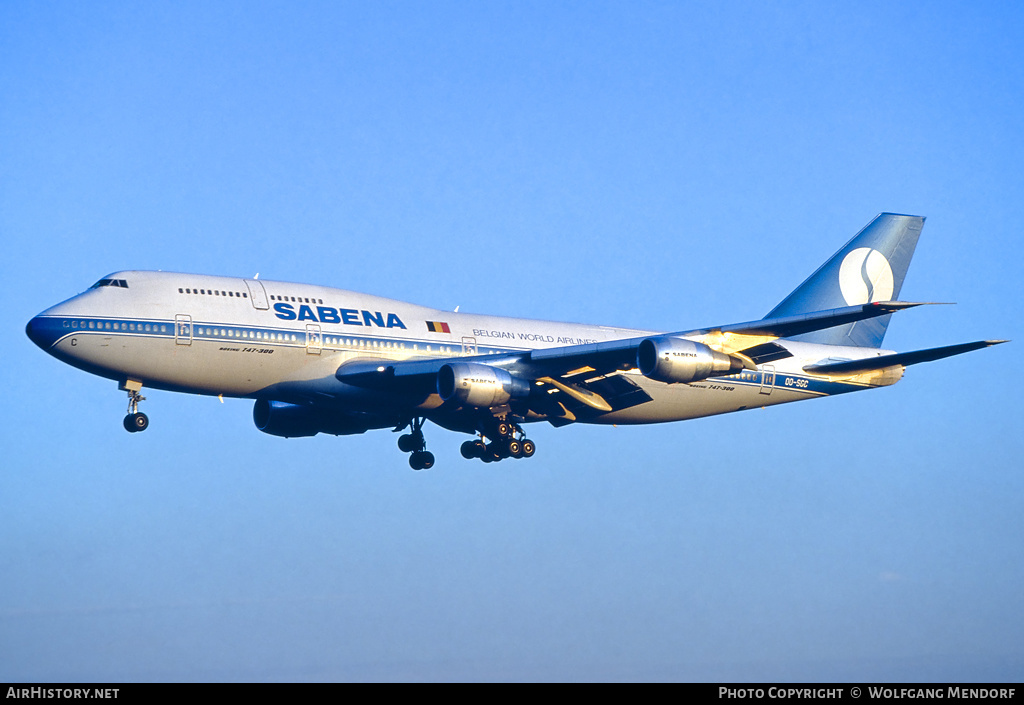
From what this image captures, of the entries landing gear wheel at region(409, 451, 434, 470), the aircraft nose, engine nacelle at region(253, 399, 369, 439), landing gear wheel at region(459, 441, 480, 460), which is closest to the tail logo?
landing gear wheel at region(459, 441, 480, 460)

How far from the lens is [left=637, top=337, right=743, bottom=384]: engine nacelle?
141ft

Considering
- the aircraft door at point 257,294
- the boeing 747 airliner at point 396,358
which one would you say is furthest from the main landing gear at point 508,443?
the aircraft door at point 257,294

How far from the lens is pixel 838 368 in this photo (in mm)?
52531

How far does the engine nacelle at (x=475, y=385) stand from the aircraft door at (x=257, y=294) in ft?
21.6

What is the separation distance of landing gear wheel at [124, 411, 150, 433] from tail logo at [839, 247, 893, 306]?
32320 mm

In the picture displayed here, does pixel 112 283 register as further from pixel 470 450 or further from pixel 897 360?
pixel 897 360

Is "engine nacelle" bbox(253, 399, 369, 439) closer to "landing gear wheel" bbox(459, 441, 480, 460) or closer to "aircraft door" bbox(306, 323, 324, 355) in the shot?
"landing gear wheel" bbox(459, 441, 480, 460)

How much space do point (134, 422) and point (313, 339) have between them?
22.0 ft

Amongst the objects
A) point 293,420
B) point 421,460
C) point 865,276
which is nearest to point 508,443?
point 421,460

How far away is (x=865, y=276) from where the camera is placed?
191 feet

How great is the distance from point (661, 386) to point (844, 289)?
39.1 ft

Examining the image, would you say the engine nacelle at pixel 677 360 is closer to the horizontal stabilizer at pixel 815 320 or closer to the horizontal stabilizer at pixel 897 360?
the horizontal stabilizer at pixel 815 320
